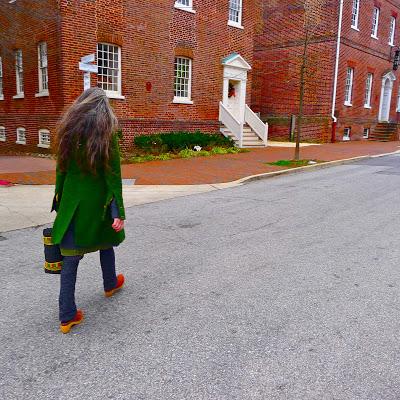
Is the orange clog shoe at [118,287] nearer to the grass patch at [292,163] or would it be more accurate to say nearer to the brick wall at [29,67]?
the grass patch at [292,163]

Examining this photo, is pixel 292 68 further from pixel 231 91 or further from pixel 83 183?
pixel 83 183

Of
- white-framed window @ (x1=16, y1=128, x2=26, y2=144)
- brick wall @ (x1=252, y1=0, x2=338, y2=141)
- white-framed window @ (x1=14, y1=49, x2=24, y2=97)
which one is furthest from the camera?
brick wall @ (x1=252, y1=0, x2=338, y2=141)

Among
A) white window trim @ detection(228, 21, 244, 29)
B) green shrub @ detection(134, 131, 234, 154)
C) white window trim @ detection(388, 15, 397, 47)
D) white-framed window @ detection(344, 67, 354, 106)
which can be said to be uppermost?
white window trim @ detection(388, 15, 397, 47)

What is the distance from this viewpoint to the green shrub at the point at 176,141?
632 inches

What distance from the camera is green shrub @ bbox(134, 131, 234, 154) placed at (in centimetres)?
1606

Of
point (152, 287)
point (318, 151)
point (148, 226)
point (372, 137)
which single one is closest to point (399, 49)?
point (372, 137)

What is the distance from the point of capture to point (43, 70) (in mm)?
15766

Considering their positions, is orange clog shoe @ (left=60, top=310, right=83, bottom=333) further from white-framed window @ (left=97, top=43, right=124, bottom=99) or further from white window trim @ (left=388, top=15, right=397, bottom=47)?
white window trim @ (left=388, top=15, right=397, bottom=47)

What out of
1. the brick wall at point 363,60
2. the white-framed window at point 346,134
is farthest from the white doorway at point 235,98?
the white-framed window at point 346,134

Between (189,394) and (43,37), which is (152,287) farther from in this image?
(43,37)

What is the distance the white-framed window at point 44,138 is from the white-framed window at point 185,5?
720 centimetres

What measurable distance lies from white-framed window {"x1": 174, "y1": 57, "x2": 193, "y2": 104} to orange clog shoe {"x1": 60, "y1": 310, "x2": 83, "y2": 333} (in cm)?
1504

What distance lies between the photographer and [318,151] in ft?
62.7

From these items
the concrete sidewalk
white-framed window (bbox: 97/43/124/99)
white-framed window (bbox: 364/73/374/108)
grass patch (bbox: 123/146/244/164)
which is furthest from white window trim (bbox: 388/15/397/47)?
the concrete sidewalk
